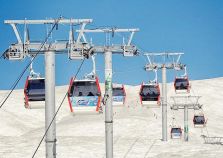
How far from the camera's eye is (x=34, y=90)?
21.9 metres

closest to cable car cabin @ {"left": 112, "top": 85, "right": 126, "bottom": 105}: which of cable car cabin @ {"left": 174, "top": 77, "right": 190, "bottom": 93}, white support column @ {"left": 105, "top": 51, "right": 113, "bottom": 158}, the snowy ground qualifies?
the snowy ground

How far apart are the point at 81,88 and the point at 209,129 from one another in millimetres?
50701

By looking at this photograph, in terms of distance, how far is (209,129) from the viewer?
70750mm

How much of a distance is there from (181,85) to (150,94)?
30.5 ft

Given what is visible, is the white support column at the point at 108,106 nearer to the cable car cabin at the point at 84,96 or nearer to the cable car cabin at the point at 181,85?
the cable car cabin at the point at 84,96

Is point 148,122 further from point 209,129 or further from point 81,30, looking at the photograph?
point 81,30

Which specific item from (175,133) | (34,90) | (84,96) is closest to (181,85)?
(175,133)

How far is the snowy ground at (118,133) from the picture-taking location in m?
40.4

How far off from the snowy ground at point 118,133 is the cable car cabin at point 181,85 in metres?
4.32

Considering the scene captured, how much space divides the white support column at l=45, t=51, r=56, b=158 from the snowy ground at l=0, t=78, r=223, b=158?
19.8ft

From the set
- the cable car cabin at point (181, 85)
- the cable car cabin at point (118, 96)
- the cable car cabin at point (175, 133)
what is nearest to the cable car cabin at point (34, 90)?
the cable car cabin at point (118, 96)

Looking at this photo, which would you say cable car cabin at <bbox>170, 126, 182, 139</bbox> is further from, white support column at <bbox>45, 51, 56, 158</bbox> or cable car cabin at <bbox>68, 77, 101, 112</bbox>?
white support column at <bbox>45, 51, 56, 158</bbox>

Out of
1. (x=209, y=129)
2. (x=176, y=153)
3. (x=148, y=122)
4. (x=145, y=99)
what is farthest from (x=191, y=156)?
(x=209, y=129)

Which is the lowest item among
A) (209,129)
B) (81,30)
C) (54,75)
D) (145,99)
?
(209,129)
